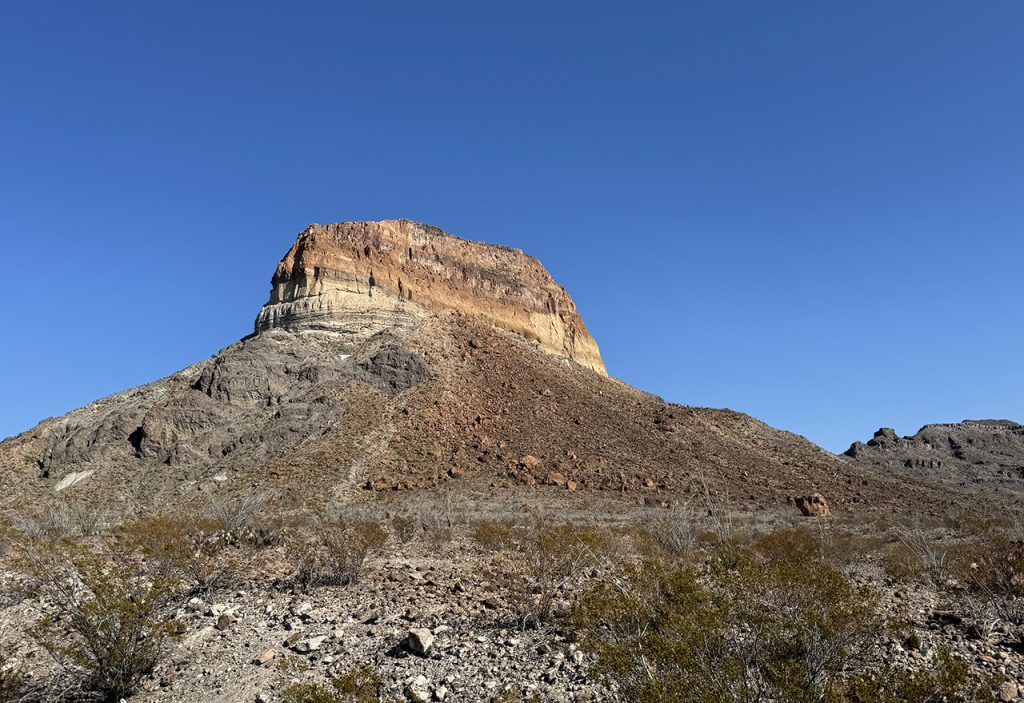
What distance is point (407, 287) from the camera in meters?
55.1

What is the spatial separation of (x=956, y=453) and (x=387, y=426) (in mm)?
58644

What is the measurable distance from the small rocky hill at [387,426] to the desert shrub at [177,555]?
17679 mm

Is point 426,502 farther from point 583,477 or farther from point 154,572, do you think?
point 154,572

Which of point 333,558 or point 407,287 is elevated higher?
point 407,287

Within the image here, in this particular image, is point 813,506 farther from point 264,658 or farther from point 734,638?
point 264,658

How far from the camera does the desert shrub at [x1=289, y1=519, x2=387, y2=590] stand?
1185cm

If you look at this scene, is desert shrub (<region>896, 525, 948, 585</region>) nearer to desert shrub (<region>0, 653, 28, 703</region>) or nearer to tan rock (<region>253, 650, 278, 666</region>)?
tan rock (<region>253, 650, 278, 666</region>)

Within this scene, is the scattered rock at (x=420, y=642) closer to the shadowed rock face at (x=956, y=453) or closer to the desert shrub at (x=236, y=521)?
the desert shrub at (x=236, y=521)

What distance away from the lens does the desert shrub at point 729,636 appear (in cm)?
521

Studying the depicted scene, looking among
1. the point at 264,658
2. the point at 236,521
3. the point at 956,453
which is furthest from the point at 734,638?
the point at 956,453

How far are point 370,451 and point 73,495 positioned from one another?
15.3m

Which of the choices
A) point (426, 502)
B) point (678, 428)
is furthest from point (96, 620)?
point (678, 428)

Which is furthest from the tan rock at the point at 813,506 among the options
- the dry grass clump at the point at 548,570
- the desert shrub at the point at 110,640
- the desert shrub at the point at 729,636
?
the desert shrub at the point at 110,640

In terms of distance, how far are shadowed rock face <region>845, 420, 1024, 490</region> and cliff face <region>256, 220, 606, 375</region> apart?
1226 inches
